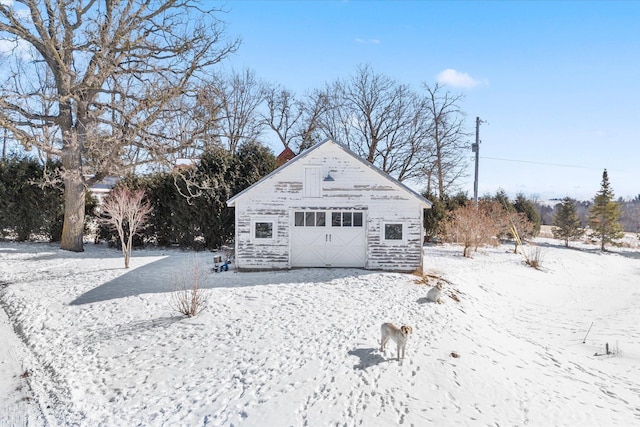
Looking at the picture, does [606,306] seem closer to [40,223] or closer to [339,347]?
[339,347]

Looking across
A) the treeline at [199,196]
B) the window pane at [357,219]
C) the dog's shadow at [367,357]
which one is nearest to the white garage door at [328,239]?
the window pane at [357,219]

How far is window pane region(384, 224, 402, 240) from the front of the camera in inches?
507

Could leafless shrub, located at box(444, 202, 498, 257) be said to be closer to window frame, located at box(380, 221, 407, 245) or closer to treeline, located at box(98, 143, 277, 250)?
window frame, located at box(380, 221, 407, 245)

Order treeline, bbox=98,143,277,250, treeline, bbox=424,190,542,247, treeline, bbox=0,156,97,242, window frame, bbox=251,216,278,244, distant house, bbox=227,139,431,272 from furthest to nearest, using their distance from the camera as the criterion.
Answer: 1. treeline, bbox=424,190,542,247
2. treeline, bbox=98,143,277,250
3. treeline, bbox=0,156,97,242
4. window frame, bbox=251,216,278,244
5. distant house, bbox=227,139,431,272

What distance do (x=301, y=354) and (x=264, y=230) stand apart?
6.68 metres

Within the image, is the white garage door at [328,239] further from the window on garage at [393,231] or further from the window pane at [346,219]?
the window on garage at [393,231]

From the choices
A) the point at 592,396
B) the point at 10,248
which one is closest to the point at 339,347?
the point at 592,396

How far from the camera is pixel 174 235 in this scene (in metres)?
19.5

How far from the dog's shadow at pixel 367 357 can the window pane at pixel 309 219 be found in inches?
257

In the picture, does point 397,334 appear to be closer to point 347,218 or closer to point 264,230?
point 347,218

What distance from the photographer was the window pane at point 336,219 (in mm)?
13057

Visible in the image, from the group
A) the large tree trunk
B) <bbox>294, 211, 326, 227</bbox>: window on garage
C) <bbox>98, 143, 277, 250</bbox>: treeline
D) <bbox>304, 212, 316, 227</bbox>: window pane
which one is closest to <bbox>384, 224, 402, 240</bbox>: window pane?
<bbox>294, 211, 326, 227</bbox>: window on garage

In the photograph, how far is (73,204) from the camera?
56.4 feet

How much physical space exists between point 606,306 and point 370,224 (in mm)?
8871
